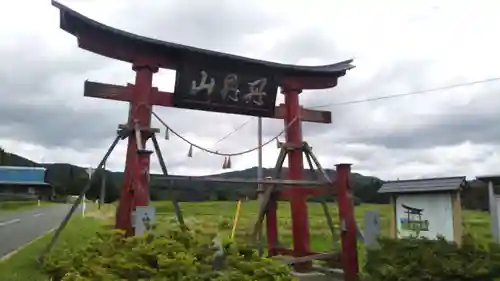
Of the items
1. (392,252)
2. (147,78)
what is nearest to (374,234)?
(392,252)

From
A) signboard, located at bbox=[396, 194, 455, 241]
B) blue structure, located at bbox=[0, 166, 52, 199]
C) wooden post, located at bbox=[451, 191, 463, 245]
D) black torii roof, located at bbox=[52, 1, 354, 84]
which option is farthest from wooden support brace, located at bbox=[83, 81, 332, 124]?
blue structure, located at bbox=[0, 166, 52, 199]

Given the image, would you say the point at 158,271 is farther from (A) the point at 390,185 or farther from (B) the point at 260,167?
(B) the point at 260,167

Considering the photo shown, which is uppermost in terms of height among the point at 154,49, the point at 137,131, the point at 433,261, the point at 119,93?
the point at 154,49

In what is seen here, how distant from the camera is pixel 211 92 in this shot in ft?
27.0

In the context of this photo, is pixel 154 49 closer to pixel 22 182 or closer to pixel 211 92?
pixel 211 92

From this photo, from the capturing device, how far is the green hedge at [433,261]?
5.34m

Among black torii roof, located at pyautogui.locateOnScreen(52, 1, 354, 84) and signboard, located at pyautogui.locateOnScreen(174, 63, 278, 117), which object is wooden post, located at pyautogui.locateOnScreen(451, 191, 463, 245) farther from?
black torii roof, located at pyautogui.locateOnScreen(52, 1, 354, 84)

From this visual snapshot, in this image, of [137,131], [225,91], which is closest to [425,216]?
[225,91]

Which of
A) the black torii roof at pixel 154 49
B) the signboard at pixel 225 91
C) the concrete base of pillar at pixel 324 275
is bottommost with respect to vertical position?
the concrete base of pillar at pixel 324 275

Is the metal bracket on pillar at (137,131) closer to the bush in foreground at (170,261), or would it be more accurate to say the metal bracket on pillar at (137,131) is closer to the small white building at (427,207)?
the small white building at (427,207)

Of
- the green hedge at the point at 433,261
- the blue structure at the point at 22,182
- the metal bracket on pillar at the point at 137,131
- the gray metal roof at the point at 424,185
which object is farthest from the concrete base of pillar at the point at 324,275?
the blue structure at the point at 22,182

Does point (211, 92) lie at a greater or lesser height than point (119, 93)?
greater

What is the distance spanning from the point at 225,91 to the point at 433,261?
434 centimetres

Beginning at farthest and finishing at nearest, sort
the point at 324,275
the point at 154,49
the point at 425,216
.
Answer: the point at 324,275
the point at 154,49
the point at 425,216
